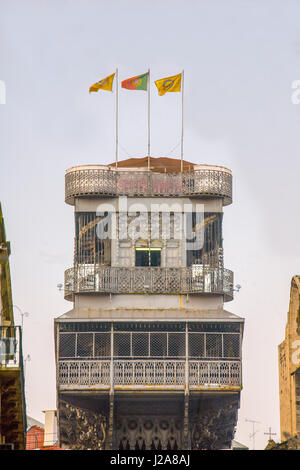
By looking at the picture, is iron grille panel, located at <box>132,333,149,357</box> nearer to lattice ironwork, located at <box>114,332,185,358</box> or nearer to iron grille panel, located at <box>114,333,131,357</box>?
lattice ironwork, located at <box>114,332,185,358</box>

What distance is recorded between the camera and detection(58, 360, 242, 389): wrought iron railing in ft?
195

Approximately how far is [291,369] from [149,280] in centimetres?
976

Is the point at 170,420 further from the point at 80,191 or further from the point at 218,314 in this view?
the point at 80,191

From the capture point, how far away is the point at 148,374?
196ft

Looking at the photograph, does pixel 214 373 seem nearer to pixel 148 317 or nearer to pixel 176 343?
pixel 176 343

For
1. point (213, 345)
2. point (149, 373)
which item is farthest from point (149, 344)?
point (213, 345)

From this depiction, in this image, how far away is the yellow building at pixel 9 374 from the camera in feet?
141

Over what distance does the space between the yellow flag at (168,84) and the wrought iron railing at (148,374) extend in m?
12.1

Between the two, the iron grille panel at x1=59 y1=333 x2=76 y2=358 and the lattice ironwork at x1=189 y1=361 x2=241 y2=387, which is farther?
the iron grille panel at x1=59 y1=333 x2=76 y2=358

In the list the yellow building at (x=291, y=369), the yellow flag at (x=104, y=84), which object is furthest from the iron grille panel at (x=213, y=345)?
the yellow flag at (x=104, y=84)

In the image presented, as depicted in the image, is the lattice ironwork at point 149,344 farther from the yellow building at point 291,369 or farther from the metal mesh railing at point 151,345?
the yellow building at point 291,369

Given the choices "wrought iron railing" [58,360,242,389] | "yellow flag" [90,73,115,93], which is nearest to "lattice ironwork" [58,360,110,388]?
"wrought iron railing" [58,360,242,389]

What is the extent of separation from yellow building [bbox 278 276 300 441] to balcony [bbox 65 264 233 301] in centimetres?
575
